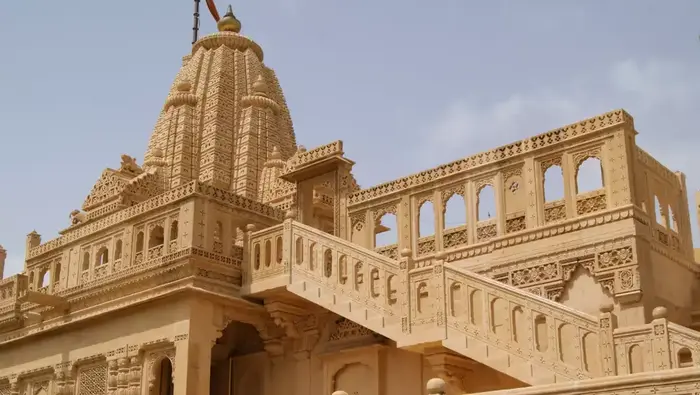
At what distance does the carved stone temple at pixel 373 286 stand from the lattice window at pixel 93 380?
0.06m

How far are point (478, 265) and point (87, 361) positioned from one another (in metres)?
8.88

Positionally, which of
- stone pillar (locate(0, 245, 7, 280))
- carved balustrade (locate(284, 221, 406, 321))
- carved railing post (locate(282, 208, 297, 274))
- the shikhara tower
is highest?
the shikhara tower

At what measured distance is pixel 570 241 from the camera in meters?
15.9

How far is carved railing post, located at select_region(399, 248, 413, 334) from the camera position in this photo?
14711mm

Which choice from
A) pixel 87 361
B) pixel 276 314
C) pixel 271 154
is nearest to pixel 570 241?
pixel 276 314

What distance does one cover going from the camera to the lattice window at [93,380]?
63.3ft

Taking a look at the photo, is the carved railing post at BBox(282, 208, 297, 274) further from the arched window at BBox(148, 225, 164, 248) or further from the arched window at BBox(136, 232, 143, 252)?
the arched window at BBox(136, 232, 143, 252)

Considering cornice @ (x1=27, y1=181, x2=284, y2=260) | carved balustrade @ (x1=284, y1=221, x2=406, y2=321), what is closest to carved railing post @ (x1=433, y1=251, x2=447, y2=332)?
carved balustrade @ (x1=284, y1=221, x2=406, y2=321)

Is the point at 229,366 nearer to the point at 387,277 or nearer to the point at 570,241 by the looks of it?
the point at 387,277

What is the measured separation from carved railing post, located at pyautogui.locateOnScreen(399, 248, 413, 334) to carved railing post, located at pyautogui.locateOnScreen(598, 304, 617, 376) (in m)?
3.50

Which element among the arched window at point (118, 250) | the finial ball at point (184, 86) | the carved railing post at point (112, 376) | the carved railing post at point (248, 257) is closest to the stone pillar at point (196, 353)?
the carved railing post at point (248, 257)

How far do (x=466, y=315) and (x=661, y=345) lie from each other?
3.26m

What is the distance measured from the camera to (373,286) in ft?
51.2

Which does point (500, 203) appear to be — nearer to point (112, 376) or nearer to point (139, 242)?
point (139, 242)
